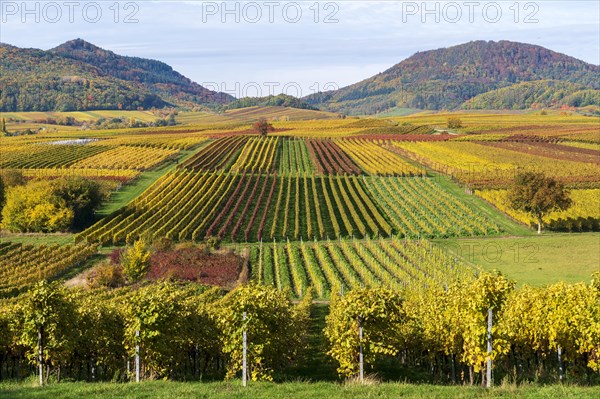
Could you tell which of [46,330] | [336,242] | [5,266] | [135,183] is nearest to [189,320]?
[46,330]

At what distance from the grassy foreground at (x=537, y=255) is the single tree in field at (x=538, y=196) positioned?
2764mm

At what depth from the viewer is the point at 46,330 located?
2327 cm

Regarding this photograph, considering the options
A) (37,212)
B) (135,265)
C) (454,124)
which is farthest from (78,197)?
(454,124)

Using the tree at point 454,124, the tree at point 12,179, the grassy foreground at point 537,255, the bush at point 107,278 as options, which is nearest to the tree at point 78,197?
the tree at point 12,179

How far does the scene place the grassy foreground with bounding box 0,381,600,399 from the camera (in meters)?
18.1

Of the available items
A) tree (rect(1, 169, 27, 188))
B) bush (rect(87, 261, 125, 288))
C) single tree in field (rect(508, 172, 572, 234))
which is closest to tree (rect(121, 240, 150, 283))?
Result: bush (rect(87, 261, 125, 288))

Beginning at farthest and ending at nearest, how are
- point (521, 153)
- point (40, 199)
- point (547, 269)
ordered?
point (521, 153)
point (40, 199)
point (547, 269)

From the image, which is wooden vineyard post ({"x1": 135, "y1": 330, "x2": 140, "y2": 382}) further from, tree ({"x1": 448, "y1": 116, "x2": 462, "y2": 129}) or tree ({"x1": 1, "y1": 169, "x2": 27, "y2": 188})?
tree ({"x1": 448, "y1": 116, "x2": 462, "y2": 129})

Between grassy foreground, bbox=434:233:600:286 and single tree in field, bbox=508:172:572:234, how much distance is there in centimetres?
276

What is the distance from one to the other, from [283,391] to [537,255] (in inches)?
1583

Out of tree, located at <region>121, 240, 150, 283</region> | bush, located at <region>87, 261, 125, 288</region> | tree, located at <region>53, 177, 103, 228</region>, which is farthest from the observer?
tree, located at <region>53, 177, 103, 228</region>

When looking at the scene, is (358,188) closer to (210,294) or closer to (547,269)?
(547,269)

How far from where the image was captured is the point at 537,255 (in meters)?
53.4

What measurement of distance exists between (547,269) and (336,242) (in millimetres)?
18841
